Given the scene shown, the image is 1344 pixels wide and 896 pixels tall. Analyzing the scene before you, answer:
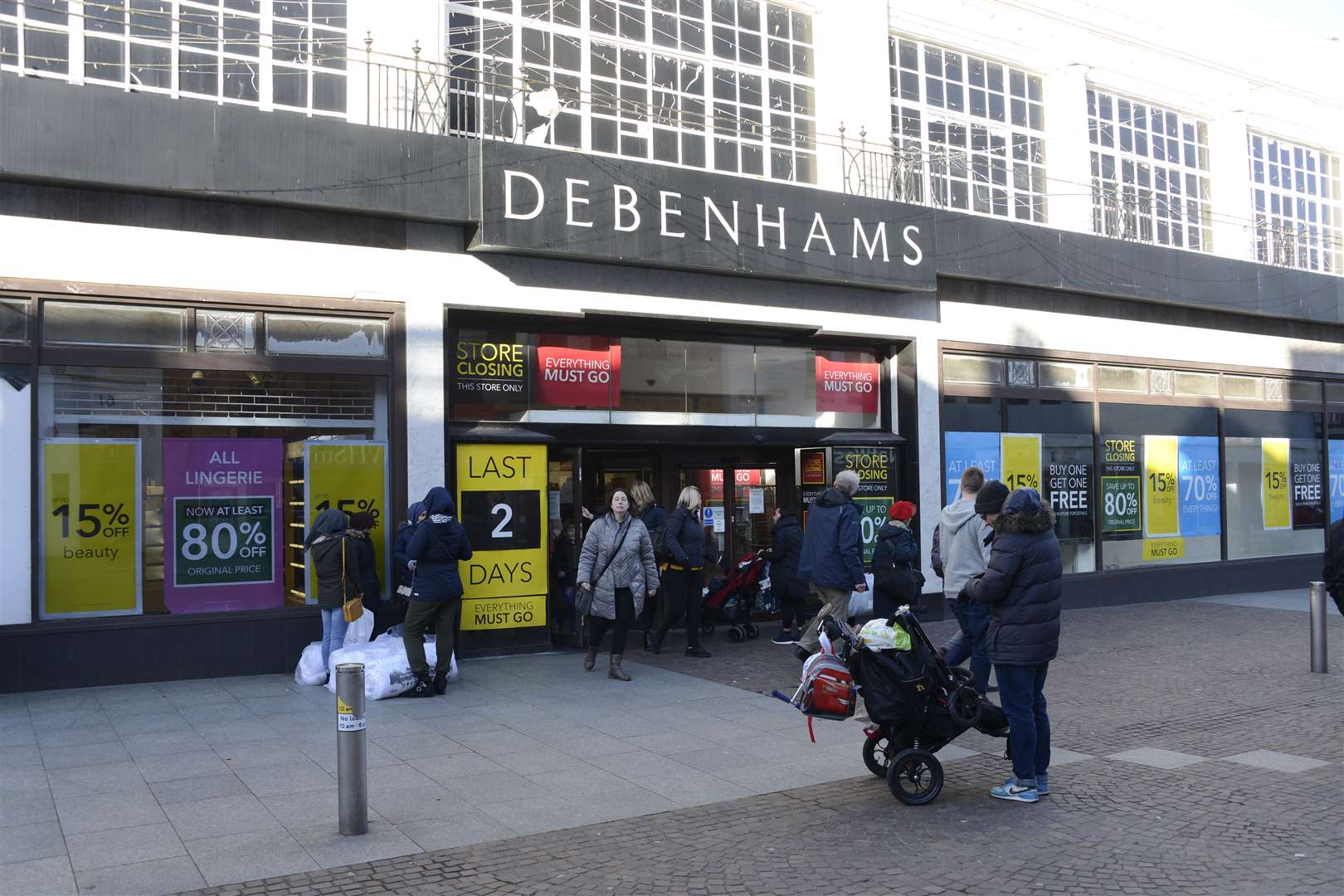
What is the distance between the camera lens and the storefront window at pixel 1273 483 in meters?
18.8

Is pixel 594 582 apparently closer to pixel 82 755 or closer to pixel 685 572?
pixel 685 572

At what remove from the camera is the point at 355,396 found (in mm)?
11102

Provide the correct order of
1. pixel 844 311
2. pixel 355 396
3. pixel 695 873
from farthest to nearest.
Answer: pixel 844 311 < pixel 355 396 < pixel 695 873

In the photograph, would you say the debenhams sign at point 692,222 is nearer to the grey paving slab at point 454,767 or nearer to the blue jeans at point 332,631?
the blue jeans at point 332,631

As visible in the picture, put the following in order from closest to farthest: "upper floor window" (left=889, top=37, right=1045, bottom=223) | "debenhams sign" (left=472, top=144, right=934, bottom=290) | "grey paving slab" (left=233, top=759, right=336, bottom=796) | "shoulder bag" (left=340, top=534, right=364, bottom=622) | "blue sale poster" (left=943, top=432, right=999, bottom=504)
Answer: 1. "grey paving slab" (left=233, top=759, right=336, bottom=796)
2. "shoulder bag" (left=340, top=534, right=364, bottom=622)
3. "debenhams sign" (left=472, top=144, right=934, bottom=290)
4. "blue sale poster" (left=943, top=432, right=999, bottom=504)
5. "upper floor window" (left=889, top=37, right=1045, bottom=223)

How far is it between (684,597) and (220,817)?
20.7ft

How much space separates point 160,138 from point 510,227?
325 centimetres

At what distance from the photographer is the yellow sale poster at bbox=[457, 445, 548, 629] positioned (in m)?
11.5

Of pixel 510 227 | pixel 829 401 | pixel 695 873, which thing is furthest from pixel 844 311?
pixel 695 873

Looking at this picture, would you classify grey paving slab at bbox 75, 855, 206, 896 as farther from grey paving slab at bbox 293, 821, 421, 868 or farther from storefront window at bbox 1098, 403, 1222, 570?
storefront window at bbox 1098, 403, 1222, 570

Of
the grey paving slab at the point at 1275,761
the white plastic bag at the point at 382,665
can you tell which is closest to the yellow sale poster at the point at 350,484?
the white plastic bag at the point at 382,665

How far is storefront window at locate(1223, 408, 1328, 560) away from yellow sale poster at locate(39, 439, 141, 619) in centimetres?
1643

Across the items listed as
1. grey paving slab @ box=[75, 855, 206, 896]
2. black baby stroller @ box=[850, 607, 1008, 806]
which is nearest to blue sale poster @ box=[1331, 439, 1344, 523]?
black baby stroller @ box=[850, 607, 1008, 806]

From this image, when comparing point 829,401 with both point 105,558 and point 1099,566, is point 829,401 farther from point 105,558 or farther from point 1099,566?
point 105,558
